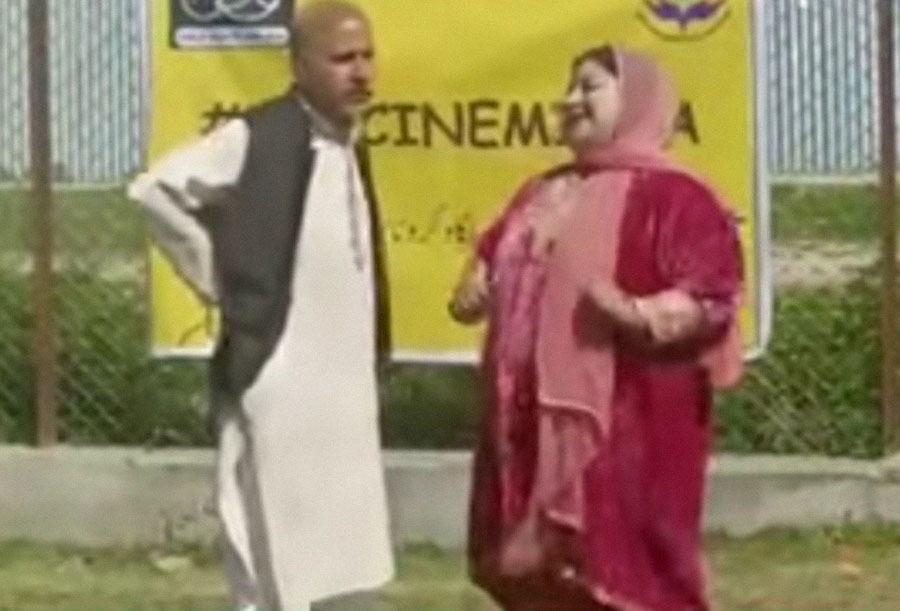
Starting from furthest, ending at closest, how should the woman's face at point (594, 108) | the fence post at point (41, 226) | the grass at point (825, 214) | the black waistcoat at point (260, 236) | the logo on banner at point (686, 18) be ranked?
the fence post at point (41, 226) < the grass at point (825, 214) < the logo on banner at point (686, 18) < the black waistcoat at point (260, 236) < the woman's face at point (594, 108)

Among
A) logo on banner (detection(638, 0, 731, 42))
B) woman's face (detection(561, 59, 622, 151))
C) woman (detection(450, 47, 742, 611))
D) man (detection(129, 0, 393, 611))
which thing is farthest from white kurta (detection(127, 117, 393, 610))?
logo on banner (detection(638, 0, 731, 42))

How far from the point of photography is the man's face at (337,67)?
24.3 ft

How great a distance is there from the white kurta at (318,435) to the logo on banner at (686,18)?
2.91m

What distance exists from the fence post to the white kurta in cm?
334

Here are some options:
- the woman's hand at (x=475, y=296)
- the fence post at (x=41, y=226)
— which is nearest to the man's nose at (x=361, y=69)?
the woman's hand at (x=475, y=296)

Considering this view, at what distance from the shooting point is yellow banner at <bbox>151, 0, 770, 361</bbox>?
10.3 metres

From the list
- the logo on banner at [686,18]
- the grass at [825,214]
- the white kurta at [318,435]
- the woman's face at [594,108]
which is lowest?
the white kurta at [318,435]

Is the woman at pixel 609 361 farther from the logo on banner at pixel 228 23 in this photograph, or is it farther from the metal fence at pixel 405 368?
the logo on banner at pixel 228 23

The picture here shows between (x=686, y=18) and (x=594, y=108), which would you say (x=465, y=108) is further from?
(x=594, y=108)

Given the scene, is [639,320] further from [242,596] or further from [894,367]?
[894,367]

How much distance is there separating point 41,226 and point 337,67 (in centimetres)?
356

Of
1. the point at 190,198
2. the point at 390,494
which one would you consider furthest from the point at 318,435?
the point at 390,494

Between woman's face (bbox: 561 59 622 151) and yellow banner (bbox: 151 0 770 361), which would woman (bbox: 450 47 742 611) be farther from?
yellow banner (bbox: 151 0 770 361)

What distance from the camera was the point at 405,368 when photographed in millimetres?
10648
